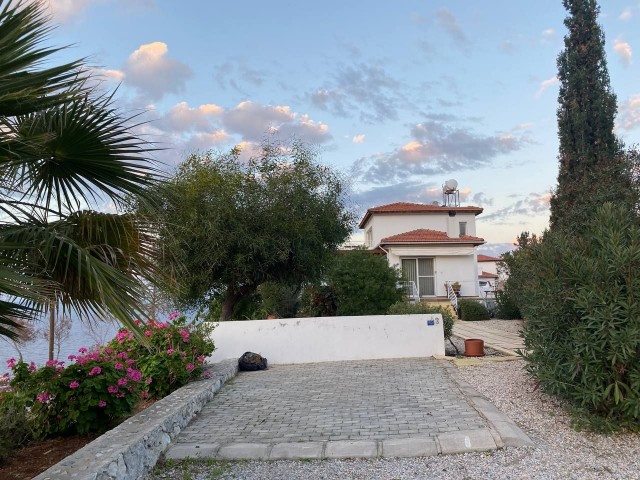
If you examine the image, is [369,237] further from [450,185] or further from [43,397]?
[43,397]

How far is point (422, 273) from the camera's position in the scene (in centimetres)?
2723

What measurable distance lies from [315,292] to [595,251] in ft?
39.4

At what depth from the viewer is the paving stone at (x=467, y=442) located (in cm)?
509

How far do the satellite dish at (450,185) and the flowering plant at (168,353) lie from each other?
26.4 m

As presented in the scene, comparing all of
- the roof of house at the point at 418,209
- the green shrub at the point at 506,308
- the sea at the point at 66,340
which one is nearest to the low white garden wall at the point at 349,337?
the sea at the point at 66,340

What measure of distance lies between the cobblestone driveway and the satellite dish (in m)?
23.7

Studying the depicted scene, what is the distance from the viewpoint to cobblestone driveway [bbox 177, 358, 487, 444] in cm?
579

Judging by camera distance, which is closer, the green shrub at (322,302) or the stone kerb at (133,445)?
the stone kerb at (133,445)

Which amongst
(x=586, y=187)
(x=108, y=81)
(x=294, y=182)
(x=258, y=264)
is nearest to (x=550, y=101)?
(x=586, y=187)

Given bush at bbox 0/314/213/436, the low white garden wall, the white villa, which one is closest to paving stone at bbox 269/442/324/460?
bush at bbox 0/314/213/436

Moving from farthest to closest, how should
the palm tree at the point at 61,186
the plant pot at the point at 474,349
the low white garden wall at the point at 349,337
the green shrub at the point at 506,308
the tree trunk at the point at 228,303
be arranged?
1. the green shrub at the point at 506,308
2. the tree trunk at the point at 228,303
3. the low white garden wall at the point at 349,337
4. the plant pot at the point at 474,349
5. the palm tree at the point at 61,186

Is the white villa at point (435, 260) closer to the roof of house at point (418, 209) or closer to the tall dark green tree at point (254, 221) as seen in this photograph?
the roof of house at point (418, 209)

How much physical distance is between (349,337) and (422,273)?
52.2ft

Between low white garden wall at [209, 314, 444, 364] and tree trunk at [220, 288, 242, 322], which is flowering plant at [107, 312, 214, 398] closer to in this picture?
low white garden wall at [209, 314, 444, 364]
